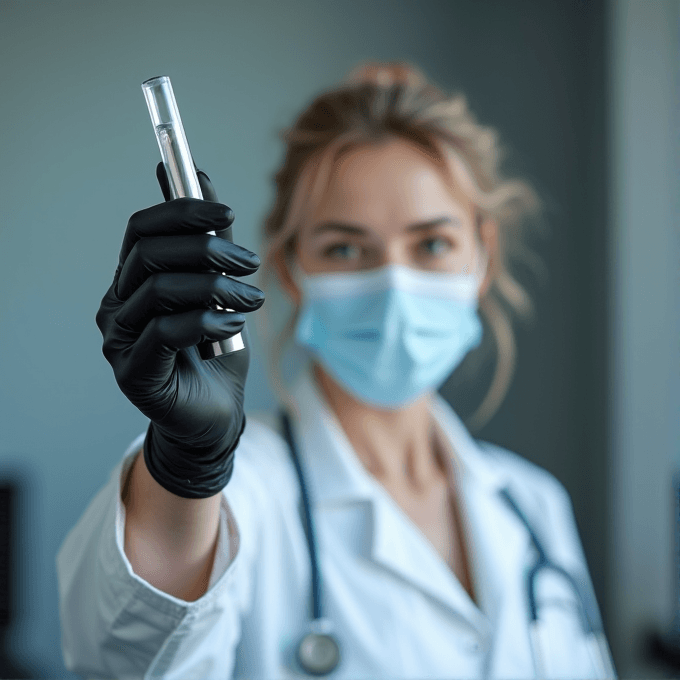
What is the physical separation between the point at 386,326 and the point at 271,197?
0.35 m

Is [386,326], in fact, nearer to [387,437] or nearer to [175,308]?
[387,437]

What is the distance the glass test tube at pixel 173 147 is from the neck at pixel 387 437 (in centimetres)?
48

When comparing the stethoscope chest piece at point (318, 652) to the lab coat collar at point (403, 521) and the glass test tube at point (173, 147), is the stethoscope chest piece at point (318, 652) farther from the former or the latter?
the glass test tube at point (173, 147)

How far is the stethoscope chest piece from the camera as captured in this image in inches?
26.3

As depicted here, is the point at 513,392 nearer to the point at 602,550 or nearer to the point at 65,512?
the point at 602,550

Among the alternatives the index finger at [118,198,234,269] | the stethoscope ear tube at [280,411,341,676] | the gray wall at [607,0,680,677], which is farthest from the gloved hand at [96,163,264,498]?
the gray wall at [607,0,680,677]

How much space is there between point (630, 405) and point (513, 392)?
0.23 metres

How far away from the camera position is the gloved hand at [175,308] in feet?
1.32

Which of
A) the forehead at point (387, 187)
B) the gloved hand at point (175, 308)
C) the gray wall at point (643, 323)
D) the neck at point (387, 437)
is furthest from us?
the gray wall at point (643, 323)

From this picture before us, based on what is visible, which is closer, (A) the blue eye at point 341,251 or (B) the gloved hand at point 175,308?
(B) the gloved hand at point 175,308

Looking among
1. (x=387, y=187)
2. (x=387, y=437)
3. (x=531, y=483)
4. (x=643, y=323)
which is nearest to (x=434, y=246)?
(x=387, y=187)

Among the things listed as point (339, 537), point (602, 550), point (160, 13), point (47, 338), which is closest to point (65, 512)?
point (47, 338)

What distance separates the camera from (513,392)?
1.28 meters

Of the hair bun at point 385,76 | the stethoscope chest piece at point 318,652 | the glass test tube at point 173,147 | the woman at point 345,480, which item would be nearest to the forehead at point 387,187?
the woman at point 345,480
